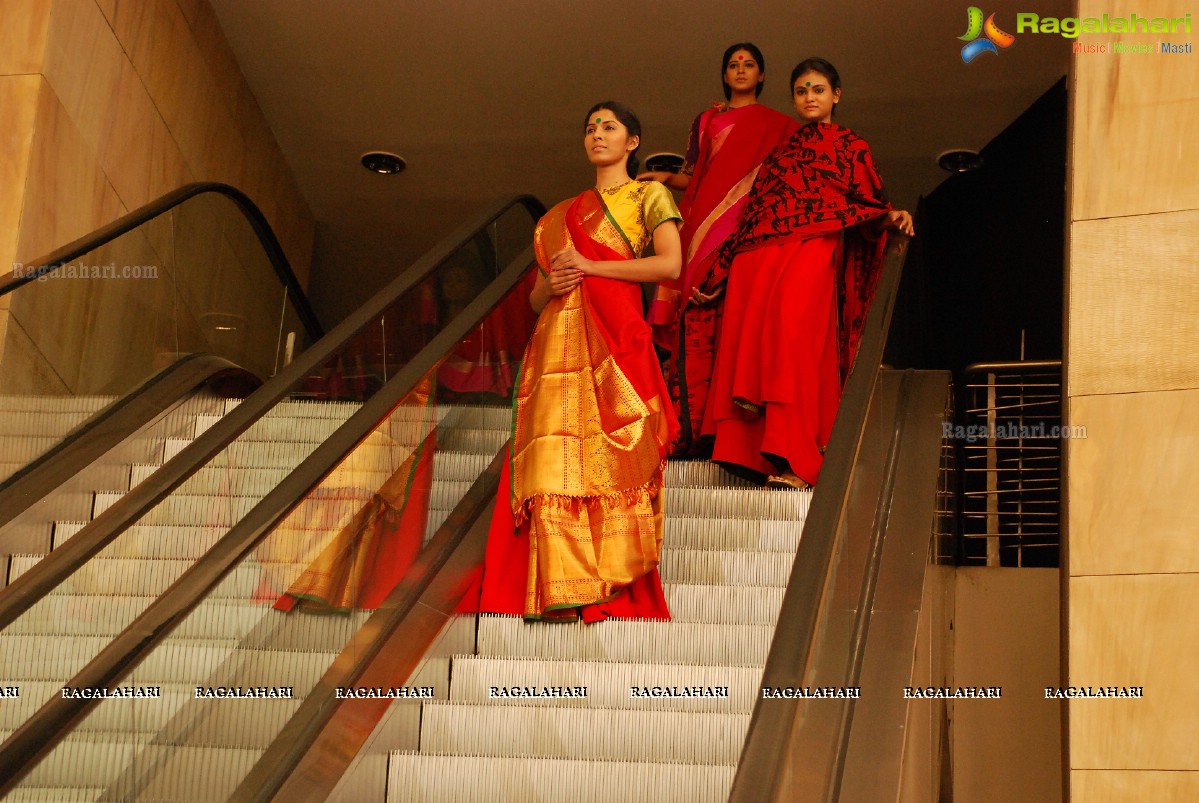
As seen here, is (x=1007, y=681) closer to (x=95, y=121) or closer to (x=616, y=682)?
(x=616, y=682)

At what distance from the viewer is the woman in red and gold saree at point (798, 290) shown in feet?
16.0

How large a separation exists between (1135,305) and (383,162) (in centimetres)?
613

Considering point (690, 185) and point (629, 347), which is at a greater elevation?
point (690, 185)

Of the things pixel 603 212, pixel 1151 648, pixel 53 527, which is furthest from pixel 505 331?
pixel 1151 648

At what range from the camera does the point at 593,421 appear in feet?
13.9

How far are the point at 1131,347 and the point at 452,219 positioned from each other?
699 centimetres

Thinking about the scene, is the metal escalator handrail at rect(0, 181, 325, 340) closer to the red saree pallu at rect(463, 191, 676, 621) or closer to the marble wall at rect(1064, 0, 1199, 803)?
the red saree pallu at rect(463, 191, 676, 621)

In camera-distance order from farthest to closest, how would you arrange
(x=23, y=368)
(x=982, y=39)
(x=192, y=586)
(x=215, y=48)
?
(x=215, y=48) → (x=982, y=39) → (x=23, y=368) → (x=192, y=586)

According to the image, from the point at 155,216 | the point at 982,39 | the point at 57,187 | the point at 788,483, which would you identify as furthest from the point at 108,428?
the point at 982,39

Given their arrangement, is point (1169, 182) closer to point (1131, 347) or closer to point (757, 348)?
point (1131, 347)

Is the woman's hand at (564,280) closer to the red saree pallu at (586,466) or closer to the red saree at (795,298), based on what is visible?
the red saree pallu at (586,466)

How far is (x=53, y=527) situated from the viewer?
15.5 feet

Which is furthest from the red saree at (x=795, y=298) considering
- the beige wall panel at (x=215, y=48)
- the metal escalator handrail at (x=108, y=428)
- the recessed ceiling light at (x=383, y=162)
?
the recessed ceiling light at (x=383, y=162)

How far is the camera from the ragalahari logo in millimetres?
7359
